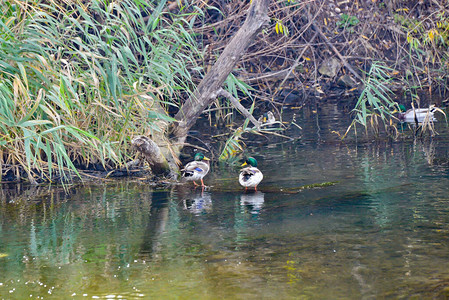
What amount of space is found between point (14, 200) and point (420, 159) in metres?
5.03

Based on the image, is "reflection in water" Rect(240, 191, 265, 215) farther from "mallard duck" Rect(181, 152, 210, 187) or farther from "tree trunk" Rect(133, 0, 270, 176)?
"tree trunk" Rect(133, 0, 270, 176)

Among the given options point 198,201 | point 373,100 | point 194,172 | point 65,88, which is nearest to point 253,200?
point 198,201

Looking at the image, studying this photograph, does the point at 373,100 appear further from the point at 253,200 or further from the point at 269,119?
the point at 253,200

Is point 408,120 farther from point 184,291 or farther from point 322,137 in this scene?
point 184,291

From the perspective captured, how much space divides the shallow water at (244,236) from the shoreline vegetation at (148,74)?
63cm

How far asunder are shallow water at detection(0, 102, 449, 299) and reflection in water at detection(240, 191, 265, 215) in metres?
0.01

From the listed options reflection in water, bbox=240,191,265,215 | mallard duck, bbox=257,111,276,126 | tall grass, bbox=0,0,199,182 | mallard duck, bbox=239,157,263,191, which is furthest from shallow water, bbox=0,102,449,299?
mallard duck, bbox=257,111,276,126

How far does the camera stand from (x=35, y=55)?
6.29 meters

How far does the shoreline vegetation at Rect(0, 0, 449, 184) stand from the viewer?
6.30 meters

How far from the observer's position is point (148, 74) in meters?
7.44

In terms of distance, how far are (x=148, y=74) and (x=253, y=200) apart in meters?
2.08

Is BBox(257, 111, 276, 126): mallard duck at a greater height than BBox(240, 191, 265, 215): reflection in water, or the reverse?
BBox(257, 111, 276, 126): mallard duck

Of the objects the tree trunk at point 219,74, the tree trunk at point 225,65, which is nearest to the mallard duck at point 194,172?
the tree trunk at point 219,74

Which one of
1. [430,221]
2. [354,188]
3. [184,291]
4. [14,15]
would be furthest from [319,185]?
[14,15]
